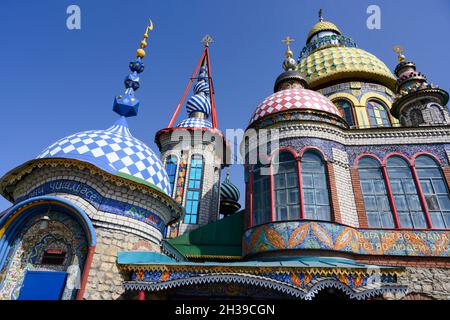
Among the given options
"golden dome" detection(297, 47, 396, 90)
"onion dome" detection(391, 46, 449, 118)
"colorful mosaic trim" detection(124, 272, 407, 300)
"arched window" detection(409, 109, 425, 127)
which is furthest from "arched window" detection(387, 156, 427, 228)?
"golden dome" detection(297, 47, 396, 90)

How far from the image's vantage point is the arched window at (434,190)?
8.78 meters

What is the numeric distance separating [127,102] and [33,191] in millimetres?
4292

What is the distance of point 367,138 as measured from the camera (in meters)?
10.2

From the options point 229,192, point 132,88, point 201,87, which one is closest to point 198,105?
point 201,87

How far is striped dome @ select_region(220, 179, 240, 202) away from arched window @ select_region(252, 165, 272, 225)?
11.0 meters

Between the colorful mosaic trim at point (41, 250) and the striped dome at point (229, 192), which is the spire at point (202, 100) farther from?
the colorful mosaic trim at point (41, 250)

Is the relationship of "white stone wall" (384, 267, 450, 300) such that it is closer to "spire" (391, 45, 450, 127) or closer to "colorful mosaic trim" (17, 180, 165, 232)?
"spire" (391, 45, 450, 127)

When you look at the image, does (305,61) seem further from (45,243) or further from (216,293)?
(45,243)

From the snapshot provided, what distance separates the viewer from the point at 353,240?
8477 mm

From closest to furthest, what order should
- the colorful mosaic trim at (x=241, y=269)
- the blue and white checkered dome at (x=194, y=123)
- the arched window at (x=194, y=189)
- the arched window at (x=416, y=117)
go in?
the colorful mosaic trim at (x=241, y=269) < the arched window at (x=416, y=117) < the arched window at (x=194, y=189) < the blue and white checkered dome at (x=194, y=123)

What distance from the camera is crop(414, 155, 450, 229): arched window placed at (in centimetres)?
878

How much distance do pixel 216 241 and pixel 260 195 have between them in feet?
8.98

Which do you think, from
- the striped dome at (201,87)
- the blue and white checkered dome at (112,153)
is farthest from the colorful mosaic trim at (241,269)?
the striped dome at (201,87)

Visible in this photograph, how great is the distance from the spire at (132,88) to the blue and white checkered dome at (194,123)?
6.96 metres
